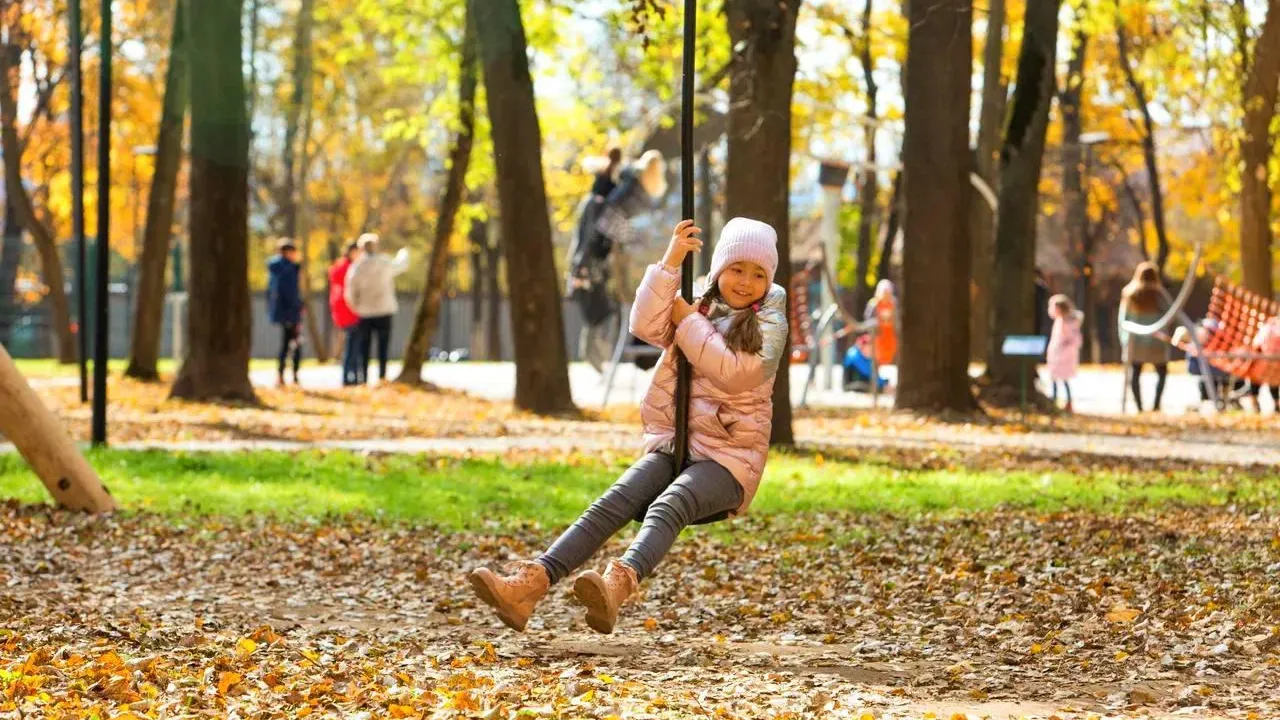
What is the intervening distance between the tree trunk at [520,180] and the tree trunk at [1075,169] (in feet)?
71.1

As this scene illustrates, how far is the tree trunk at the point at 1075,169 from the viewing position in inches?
1678

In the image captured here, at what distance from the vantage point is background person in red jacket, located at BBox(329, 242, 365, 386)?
26500 mm

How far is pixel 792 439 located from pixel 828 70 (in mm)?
21969

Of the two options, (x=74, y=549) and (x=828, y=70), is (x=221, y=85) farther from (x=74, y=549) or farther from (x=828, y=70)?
(x=828, y=70)

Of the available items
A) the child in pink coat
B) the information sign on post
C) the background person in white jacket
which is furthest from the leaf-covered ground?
the background person in white jacket

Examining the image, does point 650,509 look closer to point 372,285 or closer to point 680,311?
point 680,311

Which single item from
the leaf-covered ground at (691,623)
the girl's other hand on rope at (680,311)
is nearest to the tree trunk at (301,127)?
the leaf-covered ground at (691,623)

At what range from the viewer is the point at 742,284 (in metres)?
7.29

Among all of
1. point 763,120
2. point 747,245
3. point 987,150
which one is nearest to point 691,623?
point 747,245

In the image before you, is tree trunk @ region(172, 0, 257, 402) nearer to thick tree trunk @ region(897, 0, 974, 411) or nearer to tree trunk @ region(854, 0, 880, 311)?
thick tree trunk @ region(897, 0, 974, 411)

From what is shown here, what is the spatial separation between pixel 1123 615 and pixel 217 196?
1436 centimetres

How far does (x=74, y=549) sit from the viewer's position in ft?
35.1

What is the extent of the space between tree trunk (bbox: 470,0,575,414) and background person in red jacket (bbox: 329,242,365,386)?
629cm

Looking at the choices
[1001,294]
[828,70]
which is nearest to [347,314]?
[1001,294]
